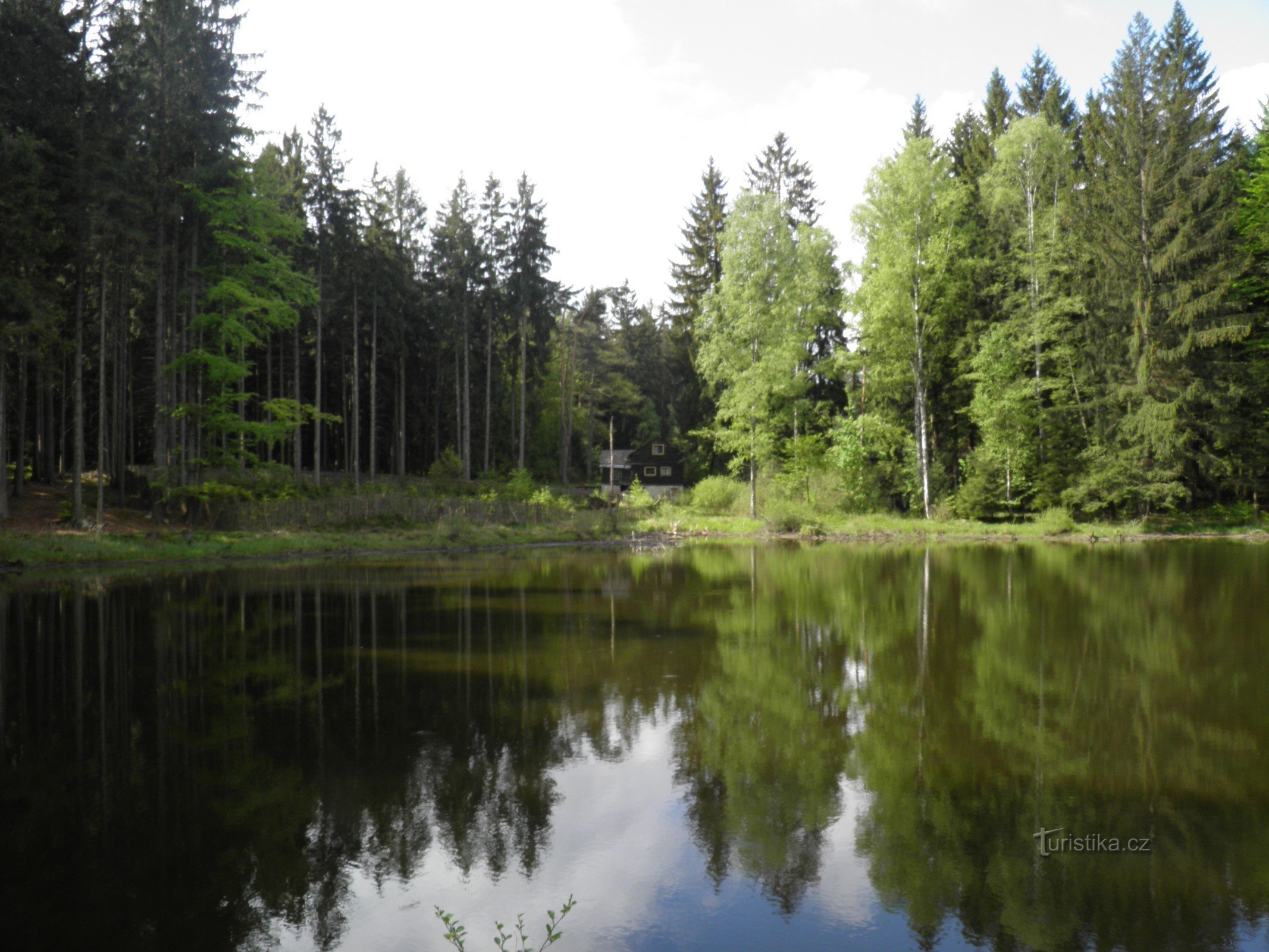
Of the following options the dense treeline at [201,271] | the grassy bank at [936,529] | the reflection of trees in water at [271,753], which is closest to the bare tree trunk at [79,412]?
the dense treeline at [201,271]

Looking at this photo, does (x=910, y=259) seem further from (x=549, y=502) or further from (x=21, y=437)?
(x=21, y=437)

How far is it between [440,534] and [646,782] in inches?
960

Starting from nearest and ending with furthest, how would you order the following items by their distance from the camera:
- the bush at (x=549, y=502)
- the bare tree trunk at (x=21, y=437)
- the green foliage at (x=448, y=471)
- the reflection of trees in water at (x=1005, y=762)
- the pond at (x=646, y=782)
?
the pond at (x=646, y=782)
the reflection of trees in water at (x=1005, y=762)
the bare tree trunk at (x=21, y=437)
the bush at (x=549, y=502)
the green foliage at (x=448, y=471)

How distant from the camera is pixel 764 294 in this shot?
4144cm

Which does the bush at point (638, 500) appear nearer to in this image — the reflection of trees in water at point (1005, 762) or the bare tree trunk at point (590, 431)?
the bare tree trunk at point (590, 431)

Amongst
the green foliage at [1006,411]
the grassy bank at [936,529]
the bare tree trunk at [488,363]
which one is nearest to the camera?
the grassy bank at [936,529]

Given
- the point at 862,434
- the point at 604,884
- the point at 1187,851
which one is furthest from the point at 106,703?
the point at 862,434

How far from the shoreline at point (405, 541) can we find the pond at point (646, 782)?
10.3 metres

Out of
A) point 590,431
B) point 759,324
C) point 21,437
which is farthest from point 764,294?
point 21,437

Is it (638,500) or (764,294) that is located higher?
(764,294)

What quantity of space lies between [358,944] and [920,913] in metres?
2.76

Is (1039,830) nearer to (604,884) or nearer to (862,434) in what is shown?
(604,884)

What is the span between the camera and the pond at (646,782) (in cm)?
408

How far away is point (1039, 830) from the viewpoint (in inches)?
194
